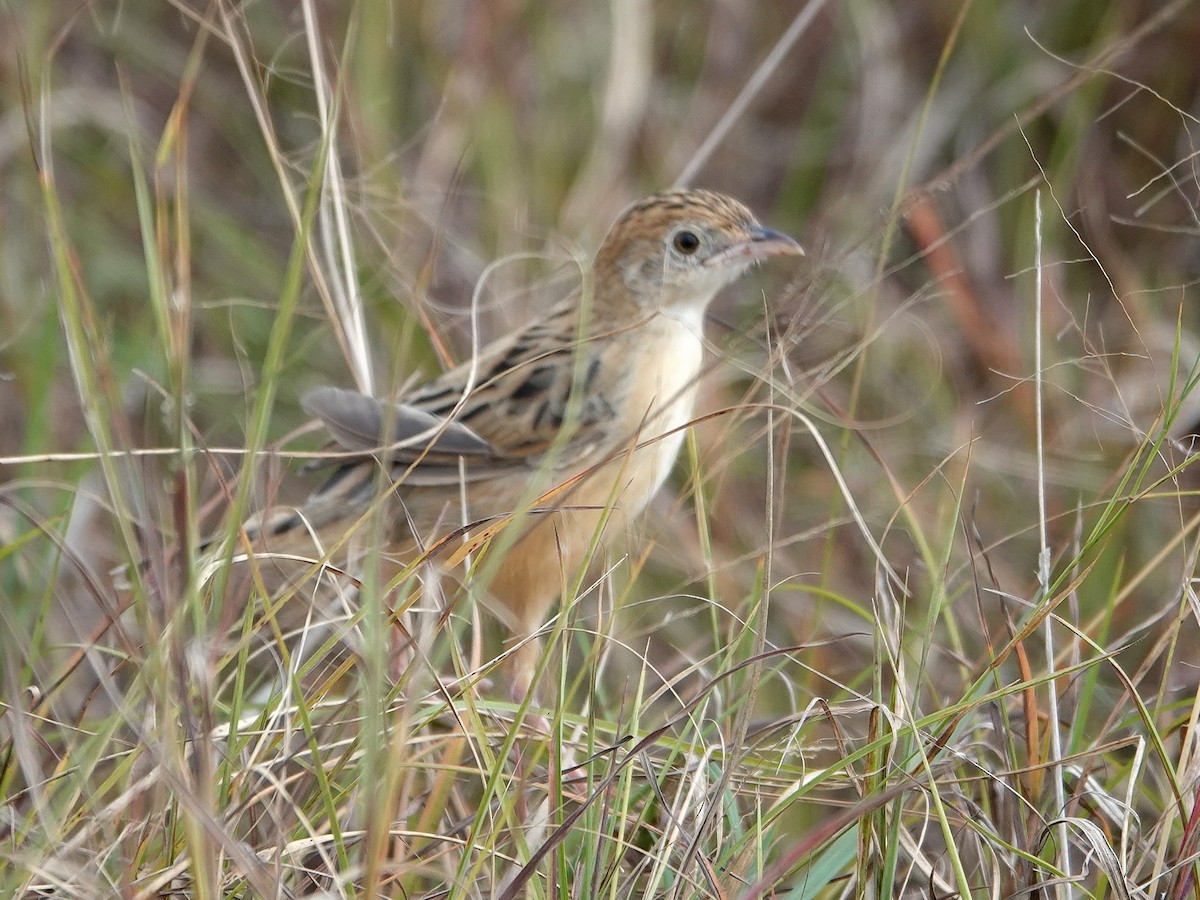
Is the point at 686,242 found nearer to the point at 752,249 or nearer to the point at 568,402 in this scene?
the point at 752,249

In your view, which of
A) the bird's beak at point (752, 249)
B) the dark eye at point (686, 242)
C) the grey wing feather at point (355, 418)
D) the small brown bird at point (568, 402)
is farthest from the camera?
the dark eye at point (686, 242)

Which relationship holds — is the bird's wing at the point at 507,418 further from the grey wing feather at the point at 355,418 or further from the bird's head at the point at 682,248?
the grey wing feather at the point at 355,418

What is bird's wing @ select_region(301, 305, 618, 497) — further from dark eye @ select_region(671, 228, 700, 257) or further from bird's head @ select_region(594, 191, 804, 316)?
dark eye @ select_region(671, 228, 700, 257)

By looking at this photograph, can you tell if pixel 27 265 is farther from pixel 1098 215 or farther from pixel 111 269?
pixel 1098 215

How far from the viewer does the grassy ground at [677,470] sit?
2379 mm

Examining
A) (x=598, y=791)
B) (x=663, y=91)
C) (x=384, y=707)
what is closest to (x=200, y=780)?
(x=384, y=707)

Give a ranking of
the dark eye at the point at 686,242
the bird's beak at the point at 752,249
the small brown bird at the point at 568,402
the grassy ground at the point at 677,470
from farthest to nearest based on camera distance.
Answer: the dark eye at the point at 686,242, the bird's beak at the point at 752,249, the small brown bird at the point at 568,402, the grassy ground at the point at 677,470

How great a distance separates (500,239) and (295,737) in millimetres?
3539

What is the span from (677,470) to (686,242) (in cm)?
131

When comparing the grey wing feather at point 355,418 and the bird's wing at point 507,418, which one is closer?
the grey wing feather at point 355,418

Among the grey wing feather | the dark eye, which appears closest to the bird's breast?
the dark eye

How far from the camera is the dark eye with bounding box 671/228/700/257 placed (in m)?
4.30

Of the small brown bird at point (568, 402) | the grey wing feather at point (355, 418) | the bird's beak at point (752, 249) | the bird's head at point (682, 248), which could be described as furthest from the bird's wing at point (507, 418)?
the bird's beak at point (752, 249)

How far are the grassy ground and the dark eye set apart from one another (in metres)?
0.27
